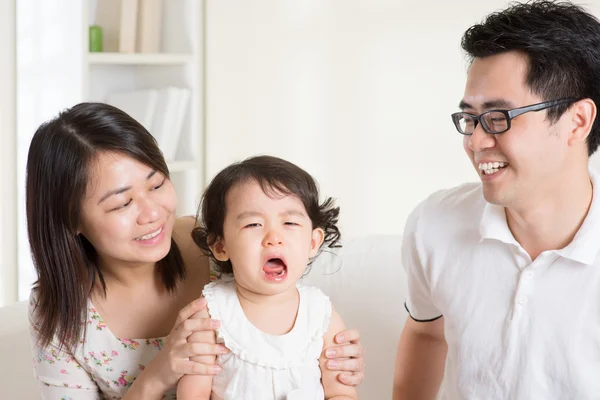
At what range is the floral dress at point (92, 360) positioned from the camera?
83.0 inches

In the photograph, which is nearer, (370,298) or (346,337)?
(346,337)

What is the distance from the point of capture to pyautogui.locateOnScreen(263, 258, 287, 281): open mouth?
1.84 m

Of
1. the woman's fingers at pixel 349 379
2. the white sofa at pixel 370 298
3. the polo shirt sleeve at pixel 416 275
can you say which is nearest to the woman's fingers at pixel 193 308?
the woman's fingers at pixel 349 379

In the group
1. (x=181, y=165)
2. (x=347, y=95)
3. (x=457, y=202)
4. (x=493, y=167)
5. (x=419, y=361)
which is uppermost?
(x=347, y=95)

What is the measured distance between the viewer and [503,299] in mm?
2031

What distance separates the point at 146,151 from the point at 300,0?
246cm

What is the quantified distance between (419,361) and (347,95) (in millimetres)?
2136

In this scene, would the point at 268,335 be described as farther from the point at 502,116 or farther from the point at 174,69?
the point at 174,69

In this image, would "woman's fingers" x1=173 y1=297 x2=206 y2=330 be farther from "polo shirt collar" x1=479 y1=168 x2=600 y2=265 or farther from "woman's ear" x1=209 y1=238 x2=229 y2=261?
"polo shirt collar" x1=479 y1=168 x2=600 y2=265

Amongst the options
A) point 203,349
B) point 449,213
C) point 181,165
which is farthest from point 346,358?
point 181,165

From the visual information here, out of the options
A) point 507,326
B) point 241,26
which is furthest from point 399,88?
point 507,326

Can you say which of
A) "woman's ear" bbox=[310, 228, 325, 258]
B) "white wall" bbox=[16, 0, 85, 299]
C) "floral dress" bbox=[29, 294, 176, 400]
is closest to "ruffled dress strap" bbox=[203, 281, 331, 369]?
"woman's ear" bbox=[310, 228, 325, 258]

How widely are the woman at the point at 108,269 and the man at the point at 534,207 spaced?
0.35m

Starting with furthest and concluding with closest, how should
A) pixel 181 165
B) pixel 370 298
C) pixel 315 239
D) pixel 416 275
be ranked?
pixel 181 165 → pixel 370 298 → pixel 416 275 → pixel 315 239
